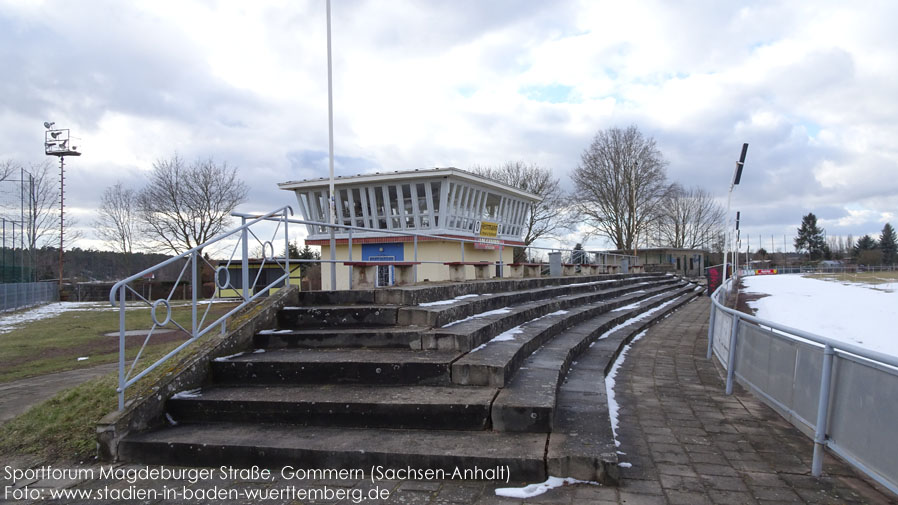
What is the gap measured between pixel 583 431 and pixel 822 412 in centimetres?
161

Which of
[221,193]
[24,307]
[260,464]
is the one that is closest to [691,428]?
[260,464]

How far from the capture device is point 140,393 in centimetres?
398

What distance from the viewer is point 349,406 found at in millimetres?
3799

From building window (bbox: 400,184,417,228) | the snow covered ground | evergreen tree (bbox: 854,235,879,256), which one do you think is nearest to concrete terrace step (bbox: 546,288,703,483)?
the snow covered ground

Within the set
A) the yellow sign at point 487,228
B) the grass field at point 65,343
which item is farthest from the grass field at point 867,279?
the grass field at point 65,343

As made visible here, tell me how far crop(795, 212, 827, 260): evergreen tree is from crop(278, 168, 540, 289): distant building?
306 feet

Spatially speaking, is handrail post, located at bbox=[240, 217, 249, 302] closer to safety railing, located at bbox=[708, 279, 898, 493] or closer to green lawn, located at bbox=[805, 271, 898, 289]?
safety railing, located at bbox=[708, 279, 898, 493]

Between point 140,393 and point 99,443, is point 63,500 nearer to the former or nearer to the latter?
point 99,443

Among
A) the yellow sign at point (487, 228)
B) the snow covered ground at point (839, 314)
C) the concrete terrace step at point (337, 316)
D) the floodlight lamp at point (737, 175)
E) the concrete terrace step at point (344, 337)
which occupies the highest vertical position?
the floodlight lamp at point (737, 175)

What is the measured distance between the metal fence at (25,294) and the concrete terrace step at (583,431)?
31.8m

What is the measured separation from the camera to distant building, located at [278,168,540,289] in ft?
74.3

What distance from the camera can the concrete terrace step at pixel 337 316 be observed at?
5.32m

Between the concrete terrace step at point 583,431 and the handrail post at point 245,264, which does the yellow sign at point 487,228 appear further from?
the handrail post at point 245,264

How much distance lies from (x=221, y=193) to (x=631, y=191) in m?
33.5
